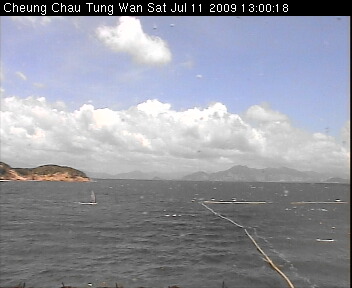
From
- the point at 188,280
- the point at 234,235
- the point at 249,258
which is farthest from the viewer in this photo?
the point at 234,235

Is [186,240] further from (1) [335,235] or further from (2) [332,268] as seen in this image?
(1) [335,235]

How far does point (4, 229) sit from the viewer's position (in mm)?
71875

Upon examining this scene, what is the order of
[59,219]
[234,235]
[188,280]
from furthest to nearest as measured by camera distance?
[59,219] < [234,235] < [188,280]

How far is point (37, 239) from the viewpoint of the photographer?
2441 inches

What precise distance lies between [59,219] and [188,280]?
59894 millimetres

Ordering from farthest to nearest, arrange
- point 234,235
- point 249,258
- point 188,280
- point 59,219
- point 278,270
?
1. point 59,219
2. point 234,235
3. point 249,258
4. point 278,270
5. point 188,280

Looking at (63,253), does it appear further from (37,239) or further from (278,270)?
(278,270)

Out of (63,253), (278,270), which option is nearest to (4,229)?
(63,253)

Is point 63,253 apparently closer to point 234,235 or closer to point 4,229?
point 4,229

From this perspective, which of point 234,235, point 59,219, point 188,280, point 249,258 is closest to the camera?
point 188,280

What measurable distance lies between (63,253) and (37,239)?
14.1m

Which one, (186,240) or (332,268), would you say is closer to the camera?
(332,268)

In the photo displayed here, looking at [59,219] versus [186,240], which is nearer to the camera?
[186,240]

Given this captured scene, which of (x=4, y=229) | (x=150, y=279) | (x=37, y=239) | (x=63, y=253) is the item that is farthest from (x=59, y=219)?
(x=150, y=279)
